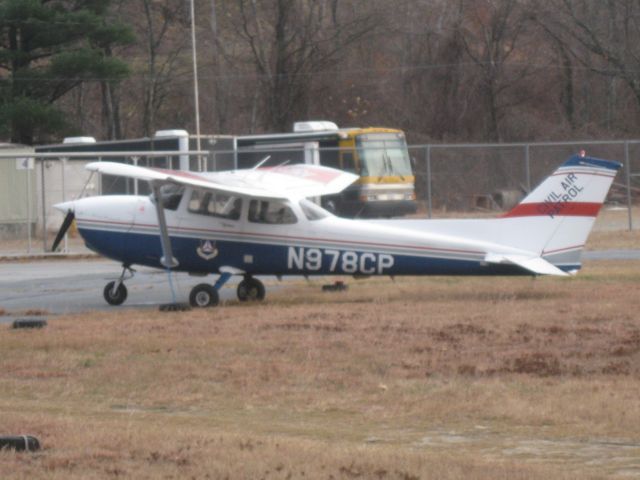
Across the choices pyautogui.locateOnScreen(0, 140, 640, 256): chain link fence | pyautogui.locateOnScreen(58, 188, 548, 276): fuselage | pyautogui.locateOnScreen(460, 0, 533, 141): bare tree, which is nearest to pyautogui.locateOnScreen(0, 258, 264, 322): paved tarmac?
pyautogui.locateOnScreen(58, 188, 548, 276): fuselage

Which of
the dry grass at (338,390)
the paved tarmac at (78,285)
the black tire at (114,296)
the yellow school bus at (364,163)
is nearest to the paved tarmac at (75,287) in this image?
the paved tarmac at (78,285)

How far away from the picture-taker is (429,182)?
1303 inches

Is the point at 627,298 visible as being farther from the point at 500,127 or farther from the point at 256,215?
the point at 500,127

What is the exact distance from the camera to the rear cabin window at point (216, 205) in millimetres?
18156

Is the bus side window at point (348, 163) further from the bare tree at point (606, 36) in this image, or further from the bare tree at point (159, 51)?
the bare tree at point (159, 51)

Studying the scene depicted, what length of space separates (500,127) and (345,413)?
4978 centimetres

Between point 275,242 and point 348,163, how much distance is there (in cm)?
2059

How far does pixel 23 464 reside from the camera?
7562 mm

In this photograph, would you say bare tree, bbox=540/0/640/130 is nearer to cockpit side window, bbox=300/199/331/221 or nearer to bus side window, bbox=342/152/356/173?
bus side window, bbox=342/152/356/173

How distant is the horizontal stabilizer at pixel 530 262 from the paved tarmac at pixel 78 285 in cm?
484

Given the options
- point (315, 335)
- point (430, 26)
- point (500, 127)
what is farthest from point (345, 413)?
point (430, 26)

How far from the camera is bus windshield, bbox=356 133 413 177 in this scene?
38.5 metres

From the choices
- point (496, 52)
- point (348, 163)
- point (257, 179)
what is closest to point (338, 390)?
point (257, 179)

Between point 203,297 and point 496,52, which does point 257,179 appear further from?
point 496,52
